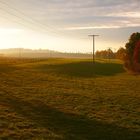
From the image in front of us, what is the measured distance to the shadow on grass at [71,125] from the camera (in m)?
17.5

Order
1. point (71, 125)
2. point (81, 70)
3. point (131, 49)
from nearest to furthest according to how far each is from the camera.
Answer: point (71, 125) → point (131, 49) → point (81, 70)

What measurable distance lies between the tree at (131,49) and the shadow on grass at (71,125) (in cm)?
2304

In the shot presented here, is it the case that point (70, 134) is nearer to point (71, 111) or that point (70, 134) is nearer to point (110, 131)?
point (110, 131)

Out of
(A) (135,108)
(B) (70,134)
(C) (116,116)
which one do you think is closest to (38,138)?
(B) (70,134)

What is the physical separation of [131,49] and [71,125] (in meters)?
29.8

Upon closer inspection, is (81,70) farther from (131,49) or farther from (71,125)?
(71,125)

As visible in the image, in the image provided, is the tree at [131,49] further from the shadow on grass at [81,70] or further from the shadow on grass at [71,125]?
the shadow on grass at [81,70]

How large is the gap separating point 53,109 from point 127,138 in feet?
31.4

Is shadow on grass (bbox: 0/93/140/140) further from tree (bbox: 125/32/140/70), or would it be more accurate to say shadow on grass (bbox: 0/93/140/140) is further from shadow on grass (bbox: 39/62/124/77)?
shadow on grass (bbox: 39/62/124/77)

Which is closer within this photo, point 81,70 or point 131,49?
point 131,49

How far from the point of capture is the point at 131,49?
156 ft

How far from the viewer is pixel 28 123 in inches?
791

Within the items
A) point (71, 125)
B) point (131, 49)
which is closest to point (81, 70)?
point (131, 49)

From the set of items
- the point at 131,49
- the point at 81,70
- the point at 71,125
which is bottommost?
the point at 81,70
